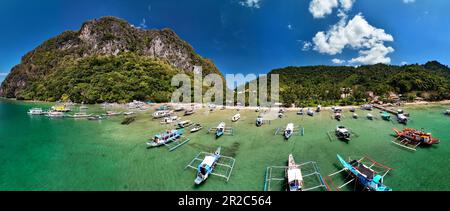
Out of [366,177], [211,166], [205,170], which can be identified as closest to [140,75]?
[211,166]

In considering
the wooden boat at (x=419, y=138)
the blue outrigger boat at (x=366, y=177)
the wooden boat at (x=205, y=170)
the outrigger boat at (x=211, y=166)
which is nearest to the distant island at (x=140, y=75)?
the wooden boat at (x=419, y=138)

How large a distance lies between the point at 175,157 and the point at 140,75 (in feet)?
214

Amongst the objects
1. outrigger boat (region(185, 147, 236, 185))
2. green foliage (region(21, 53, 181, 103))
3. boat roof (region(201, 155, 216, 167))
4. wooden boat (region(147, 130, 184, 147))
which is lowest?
outrigger boat (region(185, 147, 236, 185))

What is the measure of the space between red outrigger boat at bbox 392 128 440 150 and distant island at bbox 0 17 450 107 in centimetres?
2643

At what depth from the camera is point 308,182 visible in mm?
10891

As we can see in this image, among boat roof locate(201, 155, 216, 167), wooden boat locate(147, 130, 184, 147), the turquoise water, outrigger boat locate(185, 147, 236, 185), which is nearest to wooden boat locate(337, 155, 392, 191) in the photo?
the turquoise water

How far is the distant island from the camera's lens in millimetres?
50562

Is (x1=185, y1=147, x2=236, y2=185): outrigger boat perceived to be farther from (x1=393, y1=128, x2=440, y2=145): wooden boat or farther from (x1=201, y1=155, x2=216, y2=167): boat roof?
(x1=393, y1=128, x2=440, y2=145): wooden boat
